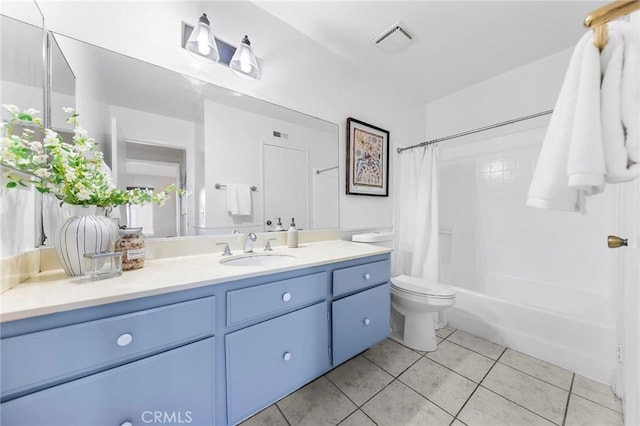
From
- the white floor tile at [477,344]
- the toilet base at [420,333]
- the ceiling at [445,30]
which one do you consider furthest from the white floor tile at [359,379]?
the ceiling at [445,30]

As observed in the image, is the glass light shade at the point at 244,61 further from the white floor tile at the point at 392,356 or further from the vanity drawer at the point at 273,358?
the white floor tile at the point at 392,356

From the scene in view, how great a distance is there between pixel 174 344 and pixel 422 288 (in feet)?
5.18

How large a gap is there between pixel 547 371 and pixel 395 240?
1.32 metres

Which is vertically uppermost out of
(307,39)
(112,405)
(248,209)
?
(307,39)

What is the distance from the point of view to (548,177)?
2.09 ft

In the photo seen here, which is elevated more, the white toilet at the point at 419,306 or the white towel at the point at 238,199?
the white towel at the point at 238,199

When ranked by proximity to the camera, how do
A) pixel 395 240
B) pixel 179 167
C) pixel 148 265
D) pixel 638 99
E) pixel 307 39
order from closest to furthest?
pixel 638 99
pixel 148 265
pixel 179 167
pixel 307 39
pixel 395 240

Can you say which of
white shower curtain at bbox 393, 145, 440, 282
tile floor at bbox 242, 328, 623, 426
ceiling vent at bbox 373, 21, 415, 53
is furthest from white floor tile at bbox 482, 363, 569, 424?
ceiling vent at bbox 373, 21, 415, 53

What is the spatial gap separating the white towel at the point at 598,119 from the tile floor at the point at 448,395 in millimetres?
1206

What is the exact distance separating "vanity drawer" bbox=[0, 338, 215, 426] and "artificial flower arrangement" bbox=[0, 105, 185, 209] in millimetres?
604

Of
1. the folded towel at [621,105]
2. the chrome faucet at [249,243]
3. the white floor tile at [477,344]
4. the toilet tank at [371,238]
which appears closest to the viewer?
the folded towel at [621,105]

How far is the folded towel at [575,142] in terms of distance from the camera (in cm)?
55

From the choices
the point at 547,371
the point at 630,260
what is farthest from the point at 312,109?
the point at 547,371

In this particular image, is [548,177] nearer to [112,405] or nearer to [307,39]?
[112,405]
